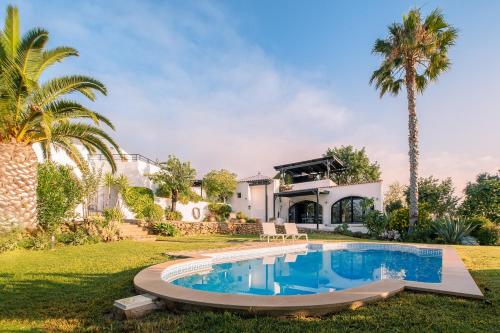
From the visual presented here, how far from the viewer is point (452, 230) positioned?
15969 millimetres

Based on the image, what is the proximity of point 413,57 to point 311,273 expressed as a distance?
14.2 m

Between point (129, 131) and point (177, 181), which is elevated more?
point (129, 131)

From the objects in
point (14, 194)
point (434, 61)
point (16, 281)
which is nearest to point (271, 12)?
point (434, 61)

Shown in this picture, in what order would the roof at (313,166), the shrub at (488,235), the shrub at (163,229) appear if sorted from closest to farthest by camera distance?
the shrub at (488,235), the shrub at (163,229), the roof at (313,166)

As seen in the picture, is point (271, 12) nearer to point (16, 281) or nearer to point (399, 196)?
point (16, 281)

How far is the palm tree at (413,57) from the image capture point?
1717 centimetres

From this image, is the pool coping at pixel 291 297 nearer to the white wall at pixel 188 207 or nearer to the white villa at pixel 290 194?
the white villa at pixel 290 194

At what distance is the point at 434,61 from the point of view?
57.3 ft

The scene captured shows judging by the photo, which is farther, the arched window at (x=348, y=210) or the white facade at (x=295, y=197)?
the arched window at (x=348, y=210)

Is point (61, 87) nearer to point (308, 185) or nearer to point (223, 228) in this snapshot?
point (223, 228)

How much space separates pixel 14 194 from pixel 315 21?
1412 cm

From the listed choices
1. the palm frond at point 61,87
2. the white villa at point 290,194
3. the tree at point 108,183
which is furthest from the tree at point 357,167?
the palm frond at point 61,87

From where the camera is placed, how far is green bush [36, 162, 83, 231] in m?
12.6

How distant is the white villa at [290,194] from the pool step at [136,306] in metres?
17.7
